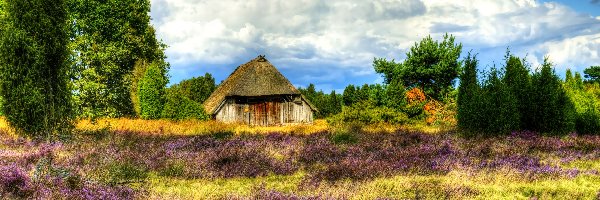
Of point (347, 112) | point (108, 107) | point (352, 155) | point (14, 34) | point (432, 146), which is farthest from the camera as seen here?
point (108, 107)

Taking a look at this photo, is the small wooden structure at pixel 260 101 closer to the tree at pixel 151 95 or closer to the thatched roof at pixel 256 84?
the thatched roof at pixel 256 84

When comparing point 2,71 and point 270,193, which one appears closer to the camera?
point 270,193

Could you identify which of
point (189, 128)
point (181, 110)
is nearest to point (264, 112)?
point (181, 110)

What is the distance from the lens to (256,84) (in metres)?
39.6

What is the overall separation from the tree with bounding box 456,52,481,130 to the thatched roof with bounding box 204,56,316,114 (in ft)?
65.8

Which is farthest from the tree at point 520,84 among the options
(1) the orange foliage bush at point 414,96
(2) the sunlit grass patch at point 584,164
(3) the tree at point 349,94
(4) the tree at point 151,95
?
(3) the tree at point 349,94

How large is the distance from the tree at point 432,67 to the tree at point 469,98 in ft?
57.8

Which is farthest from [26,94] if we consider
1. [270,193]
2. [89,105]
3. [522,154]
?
[89,105]

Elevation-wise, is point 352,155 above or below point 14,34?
below

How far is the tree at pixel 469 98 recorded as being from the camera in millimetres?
17656

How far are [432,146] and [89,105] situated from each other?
29277 mm

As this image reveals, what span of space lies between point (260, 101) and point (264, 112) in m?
0.98

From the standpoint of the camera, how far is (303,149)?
12.7m

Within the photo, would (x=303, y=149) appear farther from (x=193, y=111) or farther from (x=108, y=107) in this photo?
(x=108, y=107)
